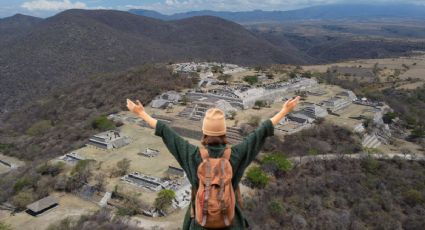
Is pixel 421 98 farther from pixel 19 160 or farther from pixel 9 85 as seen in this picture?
pixel 9 85

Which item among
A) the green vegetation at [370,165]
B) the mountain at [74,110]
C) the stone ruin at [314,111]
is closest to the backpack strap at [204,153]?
the green vegetation at [370,165]

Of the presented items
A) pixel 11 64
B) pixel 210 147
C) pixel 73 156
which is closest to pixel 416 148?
pixel 73 156

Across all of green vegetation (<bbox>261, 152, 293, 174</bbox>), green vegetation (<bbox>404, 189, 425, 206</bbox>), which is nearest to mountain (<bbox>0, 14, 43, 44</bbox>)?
green vegetation (<bbox>261, 152, 293, 174</bbox>)

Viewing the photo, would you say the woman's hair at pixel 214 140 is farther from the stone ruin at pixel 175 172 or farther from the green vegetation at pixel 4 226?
the stone ruin at pixel 175 172

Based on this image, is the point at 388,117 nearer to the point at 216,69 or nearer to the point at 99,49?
the point at 216,69

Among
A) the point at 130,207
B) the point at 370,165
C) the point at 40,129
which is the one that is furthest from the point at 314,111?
the point at 40,129

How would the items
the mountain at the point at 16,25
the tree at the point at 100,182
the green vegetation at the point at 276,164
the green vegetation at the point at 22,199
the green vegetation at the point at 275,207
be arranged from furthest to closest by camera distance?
1. the mountain at the point at 16,25
2. the green vegetation at the point at 276,164
3. the tree at the point at 100,182
4. the green vegetation at the point at 22,199
5. the green vegetation at the point at 275,207
